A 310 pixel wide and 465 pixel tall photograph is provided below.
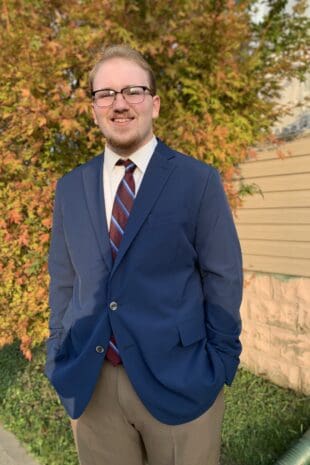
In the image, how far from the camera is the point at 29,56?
315 cm

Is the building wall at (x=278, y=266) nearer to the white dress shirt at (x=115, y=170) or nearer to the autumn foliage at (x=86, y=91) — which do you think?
the autumn foliage at (x=86, y=91)

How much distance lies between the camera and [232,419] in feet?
11.4

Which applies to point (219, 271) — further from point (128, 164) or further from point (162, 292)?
point (128, 164)

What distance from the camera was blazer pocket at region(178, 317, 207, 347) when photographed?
62.7 inches

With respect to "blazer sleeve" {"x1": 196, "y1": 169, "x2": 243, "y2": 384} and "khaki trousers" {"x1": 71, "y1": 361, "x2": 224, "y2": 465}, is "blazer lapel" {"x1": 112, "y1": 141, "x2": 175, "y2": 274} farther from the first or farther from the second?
"khaki trousers" {"x1": 71, "y1": 361, "x2": 224, "y2": 465}

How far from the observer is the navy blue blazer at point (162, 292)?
5.21 ft

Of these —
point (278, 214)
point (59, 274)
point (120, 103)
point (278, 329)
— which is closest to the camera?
point (120, 103)

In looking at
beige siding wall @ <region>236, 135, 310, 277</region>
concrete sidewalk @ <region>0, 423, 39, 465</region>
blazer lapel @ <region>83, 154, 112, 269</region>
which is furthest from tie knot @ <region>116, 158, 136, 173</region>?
concrete sidewalk @ <region>0, 423, 39, 465</region>

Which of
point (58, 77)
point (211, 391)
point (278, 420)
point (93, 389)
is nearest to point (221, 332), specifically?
point (211, 391)

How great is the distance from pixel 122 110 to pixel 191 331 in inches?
34.7

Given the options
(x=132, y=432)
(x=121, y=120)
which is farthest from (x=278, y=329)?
(x=121, y=120)

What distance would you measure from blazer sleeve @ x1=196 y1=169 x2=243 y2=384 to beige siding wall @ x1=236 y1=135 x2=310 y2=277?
2.14 metres

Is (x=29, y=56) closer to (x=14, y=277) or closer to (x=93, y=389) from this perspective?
(x=14, y=277)

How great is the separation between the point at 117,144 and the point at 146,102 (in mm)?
198
